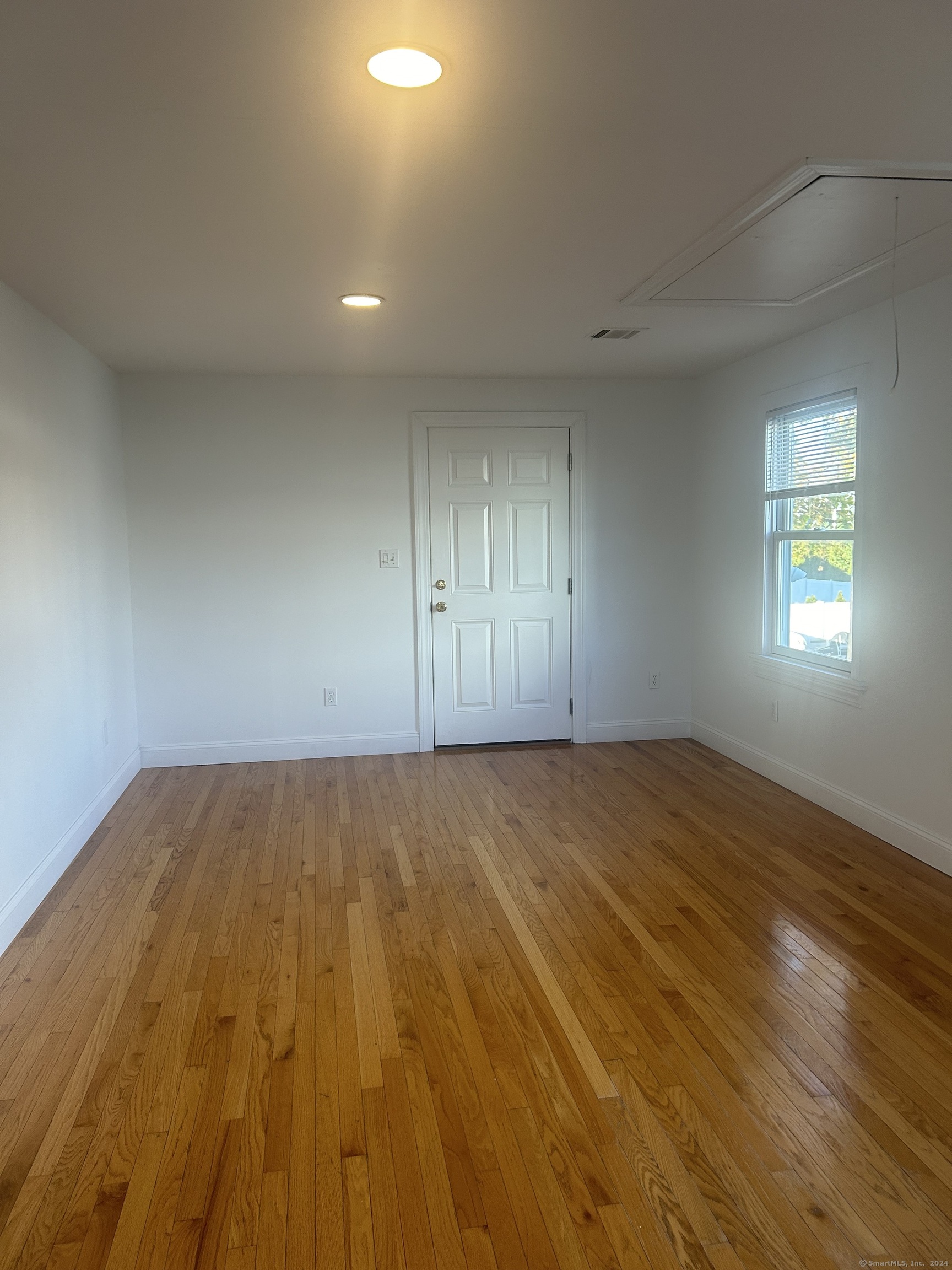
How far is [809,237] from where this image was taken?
2.92m

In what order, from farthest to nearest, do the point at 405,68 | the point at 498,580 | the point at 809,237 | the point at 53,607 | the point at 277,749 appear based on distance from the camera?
the point at 498,580, the point at 277,749, the point at 53,607, the point at 809,237, the point at 405,68

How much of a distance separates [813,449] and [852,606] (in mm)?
882

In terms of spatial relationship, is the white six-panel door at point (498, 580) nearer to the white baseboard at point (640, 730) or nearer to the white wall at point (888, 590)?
the white baseboard at point (640, 730)

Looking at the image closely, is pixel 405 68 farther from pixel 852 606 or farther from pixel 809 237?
pixel 852 606

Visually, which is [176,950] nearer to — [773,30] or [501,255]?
[501,255]

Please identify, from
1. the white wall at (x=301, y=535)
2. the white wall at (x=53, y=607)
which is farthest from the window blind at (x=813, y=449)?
the white wall at (x=53, y=607)

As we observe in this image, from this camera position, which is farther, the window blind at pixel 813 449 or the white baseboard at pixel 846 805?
the window blind at pixel 813 449

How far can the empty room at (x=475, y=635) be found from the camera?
71.9 inches

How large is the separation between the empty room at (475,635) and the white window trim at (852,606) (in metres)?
0.03

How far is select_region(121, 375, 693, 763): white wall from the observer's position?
529 cm

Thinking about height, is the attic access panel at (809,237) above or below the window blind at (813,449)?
above

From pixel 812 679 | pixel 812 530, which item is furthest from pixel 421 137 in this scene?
pixel 812 679

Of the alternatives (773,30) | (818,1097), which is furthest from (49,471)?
(818,1097)

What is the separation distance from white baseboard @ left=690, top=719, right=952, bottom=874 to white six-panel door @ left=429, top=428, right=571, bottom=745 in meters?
1.19
